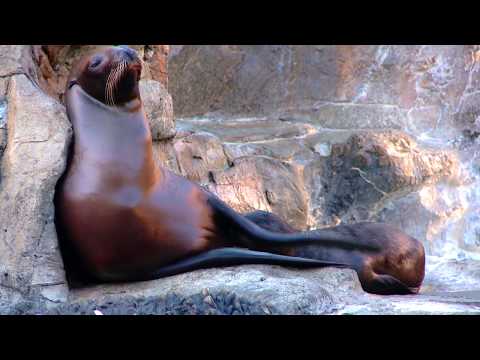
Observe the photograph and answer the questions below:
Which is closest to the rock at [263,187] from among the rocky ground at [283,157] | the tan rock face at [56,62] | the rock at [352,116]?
the rocky ground at [283,157]

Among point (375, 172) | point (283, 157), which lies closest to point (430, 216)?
point (375, 172)

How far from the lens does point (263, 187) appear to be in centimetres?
812

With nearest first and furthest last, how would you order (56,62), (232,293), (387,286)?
(232,293) → (387,286) → (56,62)

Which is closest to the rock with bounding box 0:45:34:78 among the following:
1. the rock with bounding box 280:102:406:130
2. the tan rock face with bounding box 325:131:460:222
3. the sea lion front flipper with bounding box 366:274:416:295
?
the sea lion front flipper with bounding box 366:274:416:295

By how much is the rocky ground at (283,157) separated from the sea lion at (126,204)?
90 millimetres

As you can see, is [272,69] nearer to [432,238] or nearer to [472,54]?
[472,54]

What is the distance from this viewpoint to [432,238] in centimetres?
852

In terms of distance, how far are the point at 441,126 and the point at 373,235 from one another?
332 cm

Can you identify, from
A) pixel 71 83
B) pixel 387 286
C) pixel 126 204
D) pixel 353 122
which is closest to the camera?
pixel 126 204

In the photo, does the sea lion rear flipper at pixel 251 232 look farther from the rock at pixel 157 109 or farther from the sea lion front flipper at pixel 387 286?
the rock at pixel 157 109

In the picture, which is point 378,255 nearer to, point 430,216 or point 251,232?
point 251,232

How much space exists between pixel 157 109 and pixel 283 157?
65.8 inches
